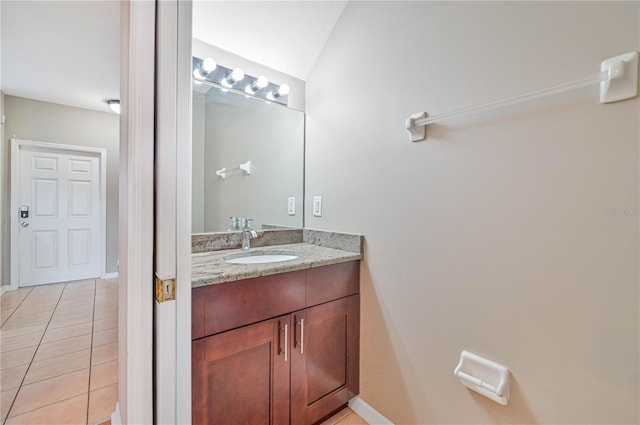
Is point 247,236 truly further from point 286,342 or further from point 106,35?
point 106,35

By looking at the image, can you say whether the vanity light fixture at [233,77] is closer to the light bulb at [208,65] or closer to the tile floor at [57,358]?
the light bulb at [208,65]

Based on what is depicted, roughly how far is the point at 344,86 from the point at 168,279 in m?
Answer: 1.44

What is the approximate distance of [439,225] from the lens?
1217 mm

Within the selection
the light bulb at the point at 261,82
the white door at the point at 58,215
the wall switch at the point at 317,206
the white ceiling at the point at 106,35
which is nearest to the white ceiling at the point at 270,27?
the white ceiling at the point at 106,35

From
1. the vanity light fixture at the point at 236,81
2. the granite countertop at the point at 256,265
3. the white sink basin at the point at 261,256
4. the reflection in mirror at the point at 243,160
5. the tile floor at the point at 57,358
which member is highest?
the vanity light fixture at the point at 236,81

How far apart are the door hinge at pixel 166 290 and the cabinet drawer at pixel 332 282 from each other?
2.10ft

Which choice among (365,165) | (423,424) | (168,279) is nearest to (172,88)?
(168,279)

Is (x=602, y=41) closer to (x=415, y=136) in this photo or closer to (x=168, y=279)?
(x=415, y=136)

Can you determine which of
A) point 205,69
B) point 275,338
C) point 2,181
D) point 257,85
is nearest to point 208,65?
point 205,69

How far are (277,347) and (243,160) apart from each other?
4.08ft

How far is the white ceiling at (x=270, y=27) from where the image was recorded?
1.57 m

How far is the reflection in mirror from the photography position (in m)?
1.69

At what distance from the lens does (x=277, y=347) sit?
124 centimetres

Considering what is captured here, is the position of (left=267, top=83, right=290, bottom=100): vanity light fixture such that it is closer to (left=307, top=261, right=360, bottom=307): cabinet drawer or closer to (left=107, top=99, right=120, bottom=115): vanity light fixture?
(left=307, top=261, right=360, bottom=307): cabinet drawer
